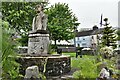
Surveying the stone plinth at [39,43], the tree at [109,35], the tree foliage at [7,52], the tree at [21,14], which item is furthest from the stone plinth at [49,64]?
the tree at [109,35]

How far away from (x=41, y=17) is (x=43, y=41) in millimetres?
1260

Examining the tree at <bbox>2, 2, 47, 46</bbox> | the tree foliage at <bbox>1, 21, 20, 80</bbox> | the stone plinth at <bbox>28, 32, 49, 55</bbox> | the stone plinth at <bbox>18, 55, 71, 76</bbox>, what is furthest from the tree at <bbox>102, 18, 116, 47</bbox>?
the tree foliage at <bbox>1, 21, 20, 80</bbox>

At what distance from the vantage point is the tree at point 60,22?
2530cm

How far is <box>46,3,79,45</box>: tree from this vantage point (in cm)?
2530

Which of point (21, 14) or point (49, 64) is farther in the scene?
point (21, 14)

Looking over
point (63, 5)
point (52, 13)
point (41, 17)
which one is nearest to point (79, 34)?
point (63, 5)

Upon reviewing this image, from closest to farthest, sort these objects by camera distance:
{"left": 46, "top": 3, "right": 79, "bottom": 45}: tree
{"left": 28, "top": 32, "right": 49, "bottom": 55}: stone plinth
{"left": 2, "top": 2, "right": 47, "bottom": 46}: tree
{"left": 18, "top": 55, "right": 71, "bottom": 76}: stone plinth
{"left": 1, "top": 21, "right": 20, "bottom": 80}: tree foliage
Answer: {"left": 1, "top": 21, "right": 20, "bottom": 80}: tree foliage, {"left": 18, "top": 55, "right": 71, "bottom": 76}: stone plinth, {"left": 28, "top": 32, "right": 49, "bottom": 55}: stone plinth, {"left": 2, "top": 2, "right": 47, "bottom": 46}: tree, {"left": 46, "top": 3, "right": 79, "bottom": 45}: tree

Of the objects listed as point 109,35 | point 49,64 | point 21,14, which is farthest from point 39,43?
point 109,35

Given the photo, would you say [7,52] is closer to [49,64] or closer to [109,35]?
[49,64]

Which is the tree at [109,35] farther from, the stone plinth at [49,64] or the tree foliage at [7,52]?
the tree foliage at [7,52]

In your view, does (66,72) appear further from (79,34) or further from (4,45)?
(79,34)

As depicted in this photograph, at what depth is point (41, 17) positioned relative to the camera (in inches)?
521

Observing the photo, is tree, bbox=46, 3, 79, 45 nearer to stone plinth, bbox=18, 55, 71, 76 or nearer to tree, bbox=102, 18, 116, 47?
tree, bbox=102, 18, 116, 47

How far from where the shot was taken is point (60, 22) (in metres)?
27.9
